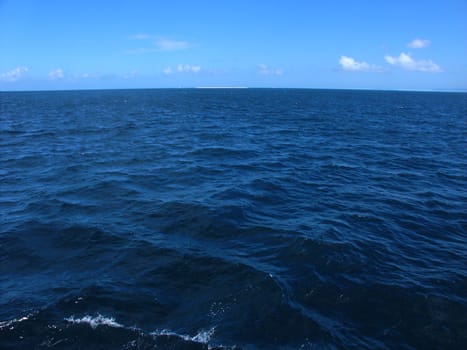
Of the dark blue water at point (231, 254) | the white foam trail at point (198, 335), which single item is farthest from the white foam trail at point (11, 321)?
the white foam trail at point (198, 335)

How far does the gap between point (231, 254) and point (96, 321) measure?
5.16 metres

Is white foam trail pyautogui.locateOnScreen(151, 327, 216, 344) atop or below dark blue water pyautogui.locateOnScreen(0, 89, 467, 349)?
below

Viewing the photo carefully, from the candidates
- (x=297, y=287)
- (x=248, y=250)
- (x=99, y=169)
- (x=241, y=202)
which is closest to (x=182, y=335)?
(x=297, y=287)

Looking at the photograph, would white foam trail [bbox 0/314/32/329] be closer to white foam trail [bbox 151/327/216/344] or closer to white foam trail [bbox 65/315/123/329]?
white foam trail [bbox 65/315/123/329]

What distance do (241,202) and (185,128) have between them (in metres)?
29.9

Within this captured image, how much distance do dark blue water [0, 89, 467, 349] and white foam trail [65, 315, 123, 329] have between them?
0.04 m

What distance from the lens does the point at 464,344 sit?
8195 millimetres

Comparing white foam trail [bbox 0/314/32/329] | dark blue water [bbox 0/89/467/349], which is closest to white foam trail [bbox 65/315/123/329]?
dark blue water [bbox 0/89/467/349]

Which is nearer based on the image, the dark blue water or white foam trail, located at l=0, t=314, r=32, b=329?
white foam trail, located at l=0, t=314, r=32, b=329

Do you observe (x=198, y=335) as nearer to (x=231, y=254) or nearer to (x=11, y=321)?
(x=231, y=254)

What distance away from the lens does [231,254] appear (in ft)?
39.5

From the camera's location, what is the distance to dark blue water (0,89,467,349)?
27.8ft

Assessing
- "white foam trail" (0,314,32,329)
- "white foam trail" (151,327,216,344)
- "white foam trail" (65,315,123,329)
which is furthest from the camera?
"white foam trail" (65,315,123,329)

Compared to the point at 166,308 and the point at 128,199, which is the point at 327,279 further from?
the point at 128,199
